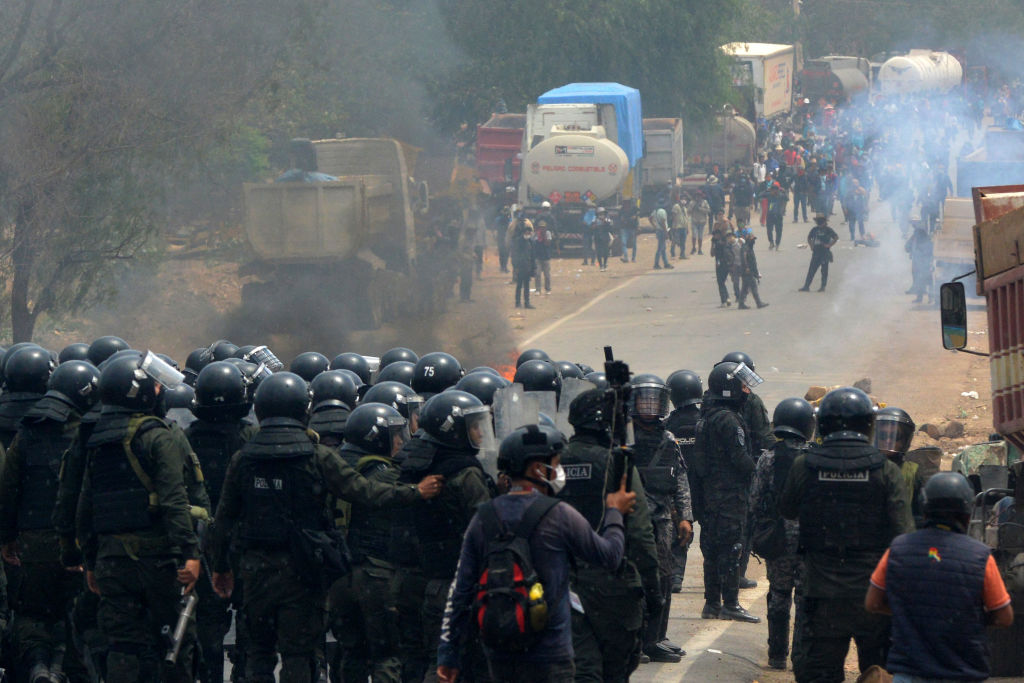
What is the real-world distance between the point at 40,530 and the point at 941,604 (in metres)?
4.58

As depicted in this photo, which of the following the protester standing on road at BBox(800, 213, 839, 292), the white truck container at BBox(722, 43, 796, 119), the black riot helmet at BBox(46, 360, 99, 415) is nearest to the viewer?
the black riot helmet at BBox(46, 360, 99, 415)

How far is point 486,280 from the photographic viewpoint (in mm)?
31656

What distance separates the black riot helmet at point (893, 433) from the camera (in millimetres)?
7469

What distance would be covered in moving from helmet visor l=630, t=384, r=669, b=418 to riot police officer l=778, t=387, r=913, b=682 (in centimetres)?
217

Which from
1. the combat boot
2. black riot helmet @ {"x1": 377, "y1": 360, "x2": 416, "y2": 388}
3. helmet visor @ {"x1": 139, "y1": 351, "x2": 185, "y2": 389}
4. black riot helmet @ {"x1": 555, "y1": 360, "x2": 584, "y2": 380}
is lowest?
the combat boot

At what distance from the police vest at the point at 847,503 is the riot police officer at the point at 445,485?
1488 mm

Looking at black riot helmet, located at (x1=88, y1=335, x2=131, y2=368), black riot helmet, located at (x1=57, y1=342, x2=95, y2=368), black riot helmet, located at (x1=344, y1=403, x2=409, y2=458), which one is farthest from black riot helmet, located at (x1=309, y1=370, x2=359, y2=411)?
black riot helmet, located at (x1=57, y1=342, x2=95, y2=368)

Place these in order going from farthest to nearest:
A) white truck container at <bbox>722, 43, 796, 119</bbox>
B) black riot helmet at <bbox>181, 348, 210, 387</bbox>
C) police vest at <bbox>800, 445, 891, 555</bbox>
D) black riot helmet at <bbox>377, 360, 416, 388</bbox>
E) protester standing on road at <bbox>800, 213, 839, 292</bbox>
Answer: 1. white truck container at <bbox>722, 43, 796, 119</bbox>
2. protester standing on road at <bbox>800, 213, 839, 292</bbox>
3. black riot helmet at <bbox>181, 348, 210, 387</bbox>
4. black riot helmet at <bbox>377, 360, 416, 388</bbox>
5. police vest at <bbox>800, 445, 891, 555</bbox>

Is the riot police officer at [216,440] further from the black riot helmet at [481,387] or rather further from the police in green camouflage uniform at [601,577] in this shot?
the police in green camouflage uniform at [601,577]

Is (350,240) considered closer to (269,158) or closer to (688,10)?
(269,158)

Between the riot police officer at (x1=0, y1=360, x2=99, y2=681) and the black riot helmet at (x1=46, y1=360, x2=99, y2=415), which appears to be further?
the black riot helmet at (x1=46, y1=360, x2=99, y2=415)

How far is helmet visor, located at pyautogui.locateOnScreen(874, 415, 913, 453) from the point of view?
747 cm

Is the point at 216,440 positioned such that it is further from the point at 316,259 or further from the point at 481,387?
the point at 316,259

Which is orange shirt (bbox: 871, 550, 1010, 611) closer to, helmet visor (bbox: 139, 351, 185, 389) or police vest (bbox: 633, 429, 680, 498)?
police vest (bbox: 633, 429, 680, 498)
